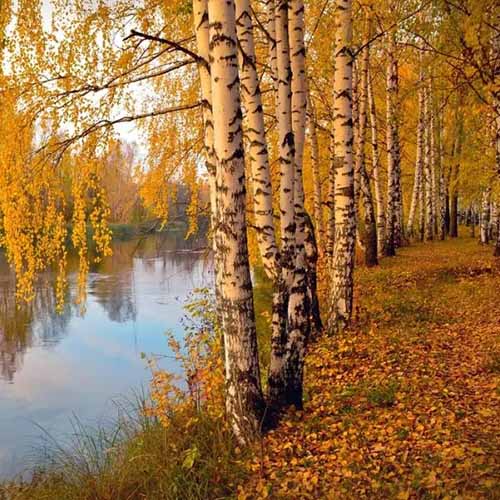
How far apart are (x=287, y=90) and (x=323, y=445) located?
10.4 ft

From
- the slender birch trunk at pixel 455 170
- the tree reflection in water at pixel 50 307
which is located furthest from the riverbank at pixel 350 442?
the slender birch trunk at pixel 455 170

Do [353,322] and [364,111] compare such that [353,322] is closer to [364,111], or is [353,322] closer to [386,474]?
[386,474]

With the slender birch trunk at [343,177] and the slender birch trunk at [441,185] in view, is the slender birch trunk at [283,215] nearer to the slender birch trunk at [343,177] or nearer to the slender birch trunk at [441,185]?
the slender birch trunk at [343,177]

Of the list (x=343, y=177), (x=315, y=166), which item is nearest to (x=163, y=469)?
(x=343, y=177)

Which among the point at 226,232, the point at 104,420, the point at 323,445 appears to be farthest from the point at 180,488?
the point at 104,420

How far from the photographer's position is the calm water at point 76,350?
8.12m

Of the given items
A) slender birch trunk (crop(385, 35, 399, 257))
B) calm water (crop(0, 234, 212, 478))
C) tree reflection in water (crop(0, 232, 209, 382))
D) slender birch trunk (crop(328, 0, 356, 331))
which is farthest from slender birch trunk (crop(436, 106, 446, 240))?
slender birch trunk (crop(328, 0, 356, 331))

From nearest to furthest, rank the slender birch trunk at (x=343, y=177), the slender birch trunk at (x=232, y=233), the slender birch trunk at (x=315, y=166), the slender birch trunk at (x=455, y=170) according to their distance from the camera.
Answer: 1. the slender birch trunk at (x=232, y=233)
2. the slender birch trunk at (x=343, y=177)
3. the slender birch trunk at (x=315, y=166)
4. the slender birch trunk at (x=455, y=170)

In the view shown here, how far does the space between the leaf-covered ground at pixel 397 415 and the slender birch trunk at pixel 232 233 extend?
0.39m

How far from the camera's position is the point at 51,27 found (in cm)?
537

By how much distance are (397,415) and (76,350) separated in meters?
9.55

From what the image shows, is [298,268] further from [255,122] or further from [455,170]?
[455,170]

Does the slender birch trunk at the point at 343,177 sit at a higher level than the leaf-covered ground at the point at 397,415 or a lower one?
higher

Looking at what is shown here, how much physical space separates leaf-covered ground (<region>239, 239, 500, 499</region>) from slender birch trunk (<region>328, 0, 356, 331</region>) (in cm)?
46
